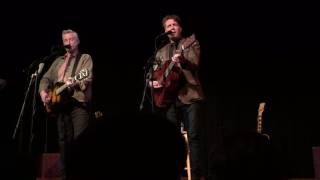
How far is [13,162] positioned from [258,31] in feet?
15.7

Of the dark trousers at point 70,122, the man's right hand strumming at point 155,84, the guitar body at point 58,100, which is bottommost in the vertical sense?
the dark trousers at point 70,122

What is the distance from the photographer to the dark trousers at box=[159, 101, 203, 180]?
4.00m

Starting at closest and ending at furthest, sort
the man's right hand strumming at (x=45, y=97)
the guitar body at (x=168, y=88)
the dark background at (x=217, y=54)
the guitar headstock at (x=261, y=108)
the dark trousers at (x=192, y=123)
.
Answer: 1. the dark trousers at (x=192, y=123)
2. the guitar body at (x=168, y=88)
3. the man's right hand strumming at (x=45, y=97)
4. the guitar headstock at (x=261, y=108)
5. the dark background at (x=217, y=54)

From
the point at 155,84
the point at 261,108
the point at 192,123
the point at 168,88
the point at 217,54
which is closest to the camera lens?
the point at 192,123

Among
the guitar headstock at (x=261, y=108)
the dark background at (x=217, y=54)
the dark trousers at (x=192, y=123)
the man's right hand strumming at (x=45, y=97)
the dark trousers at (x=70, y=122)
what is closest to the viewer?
the dark trousers at (x=192, y=123)

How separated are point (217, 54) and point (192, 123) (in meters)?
2.30

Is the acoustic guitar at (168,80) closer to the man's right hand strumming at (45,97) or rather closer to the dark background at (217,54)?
the man's right hand strumming at (45,97)

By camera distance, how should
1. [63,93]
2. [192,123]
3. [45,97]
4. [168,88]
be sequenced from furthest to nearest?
[45,97] → [63,93] → [168,88] → [192,123]

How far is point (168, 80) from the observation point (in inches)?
168

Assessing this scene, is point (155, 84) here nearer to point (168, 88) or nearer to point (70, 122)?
point (168, 88)

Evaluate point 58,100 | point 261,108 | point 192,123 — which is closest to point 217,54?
point 261,108

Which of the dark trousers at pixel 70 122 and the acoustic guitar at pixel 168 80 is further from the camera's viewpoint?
the dark trousers at pixel 70 122

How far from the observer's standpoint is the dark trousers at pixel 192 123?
157 inches

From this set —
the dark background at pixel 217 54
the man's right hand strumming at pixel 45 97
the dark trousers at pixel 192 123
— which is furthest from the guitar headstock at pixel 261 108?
the man's right hand strumming at pixel 45 97
